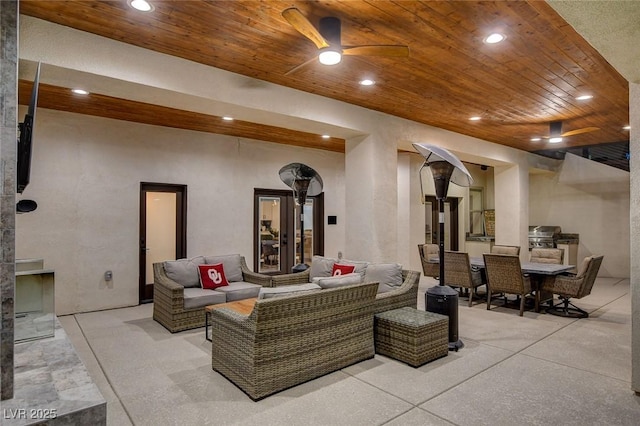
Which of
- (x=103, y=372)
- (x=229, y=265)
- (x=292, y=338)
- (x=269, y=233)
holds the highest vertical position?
(x=269, y=233)

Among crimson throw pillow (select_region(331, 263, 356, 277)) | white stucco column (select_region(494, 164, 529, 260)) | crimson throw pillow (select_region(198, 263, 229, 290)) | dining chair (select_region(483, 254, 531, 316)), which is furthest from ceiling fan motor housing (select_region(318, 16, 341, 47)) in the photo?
white stucco column (select_region(494, 164, 529, 260))

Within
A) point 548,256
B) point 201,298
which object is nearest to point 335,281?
point 201,298

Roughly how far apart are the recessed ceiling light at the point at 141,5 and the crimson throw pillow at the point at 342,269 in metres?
3.50

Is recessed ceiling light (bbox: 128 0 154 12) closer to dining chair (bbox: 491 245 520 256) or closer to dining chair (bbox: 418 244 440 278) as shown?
dining chair (bbox: 418 244 440 278)

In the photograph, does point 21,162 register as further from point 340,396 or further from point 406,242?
point 406,242

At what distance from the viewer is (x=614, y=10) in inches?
75.1

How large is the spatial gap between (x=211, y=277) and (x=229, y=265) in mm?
480

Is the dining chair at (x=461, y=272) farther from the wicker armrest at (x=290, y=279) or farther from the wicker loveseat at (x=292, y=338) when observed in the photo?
the wicker loveseat at (x=292, y=338)

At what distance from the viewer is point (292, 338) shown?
2.94m

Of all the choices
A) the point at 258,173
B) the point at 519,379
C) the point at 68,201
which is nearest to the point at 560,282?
the point at 519,379

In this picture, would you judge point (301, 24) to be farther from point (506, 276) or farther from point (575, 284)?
point (575, 284)

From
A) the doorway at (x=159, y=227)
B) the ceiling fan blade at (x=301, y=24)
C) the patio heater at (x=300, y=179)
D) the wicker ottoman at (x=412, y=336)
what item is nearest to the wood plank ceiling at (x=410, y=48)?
the ceiling fan blade at (x=301, y=24)

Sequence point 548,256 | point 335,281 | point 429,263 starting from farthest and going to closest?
point 429,263, point 548,256, point 335,281

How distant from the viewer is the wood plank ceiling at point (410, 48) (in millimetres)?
2916
